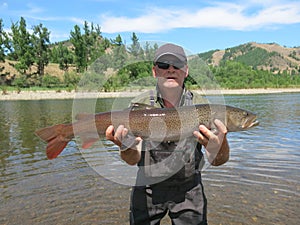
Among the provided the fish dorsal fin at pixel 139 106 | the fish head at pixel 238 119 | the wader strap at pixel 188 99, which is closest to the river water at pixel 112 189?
the fish dorsal fin at pixel 139 106

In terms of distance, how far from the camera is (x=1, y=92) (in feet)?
175

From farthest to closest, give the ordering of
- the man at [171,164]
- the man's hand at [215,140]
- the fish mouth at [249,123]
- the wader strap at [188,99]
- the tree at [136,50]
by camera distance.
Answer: the tree at [136,50], the fish mouth at [249,123], the wader strap at [188,99], the man at [171,164], the man's hand at [215,140]

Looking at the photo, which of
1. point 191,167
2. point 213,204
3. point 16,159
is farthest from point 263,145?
point 191,167

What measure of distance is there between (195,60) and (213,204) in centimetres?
348

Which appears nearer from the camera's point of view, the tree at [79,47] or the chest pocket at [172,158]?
the chest pocket at [172,158]

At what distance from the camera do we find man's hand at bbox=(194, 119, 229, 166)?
3.38 meters

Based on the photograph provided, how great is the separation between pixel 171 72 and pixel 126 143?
3.06 ft

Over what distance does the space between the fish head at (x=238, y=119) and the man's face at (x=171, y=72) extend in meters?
0.65

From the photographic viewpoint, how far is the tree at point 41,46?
68062 millimetres

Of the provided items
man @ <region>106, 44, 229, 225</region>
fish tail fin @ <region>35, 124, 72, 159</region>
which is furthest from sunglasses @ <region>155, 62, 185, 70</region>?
fish tail fin @ <region>35, 124, 72, 159</region>

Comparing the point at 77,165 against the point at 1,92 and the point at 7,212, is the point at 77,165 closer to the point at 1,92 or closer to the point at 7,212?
the point at 7,212

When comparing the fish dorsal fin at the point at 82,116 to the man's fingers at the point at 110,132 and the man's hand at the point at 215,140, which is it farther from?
the man's hand at the point at 215,140

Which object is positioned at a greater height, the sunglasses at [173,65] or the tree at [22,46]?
the tree at [22,46]

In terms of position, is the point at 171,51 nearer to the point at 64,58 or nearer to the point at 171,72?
the point at 171,72
